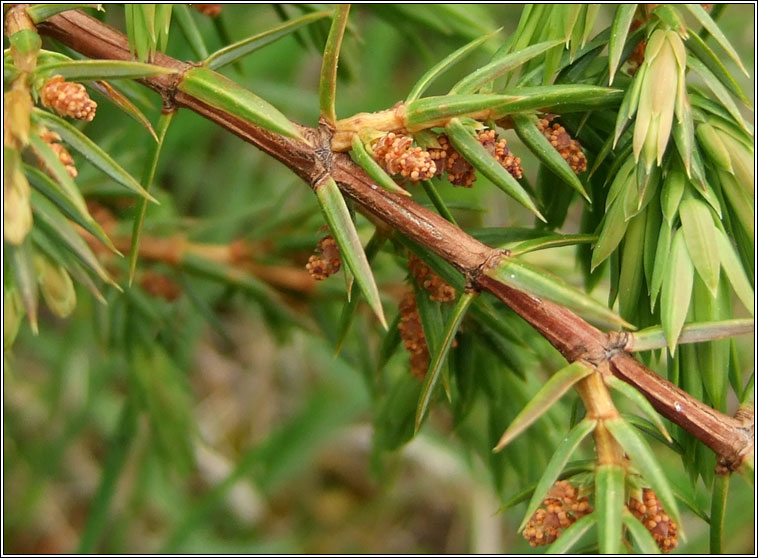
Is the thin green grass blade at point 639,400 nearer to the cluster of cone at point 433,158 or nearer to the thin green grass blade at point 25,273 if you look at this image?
the cluster of cone at point 433,158

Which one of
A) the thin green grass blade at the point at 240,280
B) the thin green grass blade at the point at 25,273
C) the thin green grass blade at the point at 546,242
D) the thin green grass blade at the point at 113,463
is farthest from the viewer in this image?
the thin green grass blade at the point at 113,463

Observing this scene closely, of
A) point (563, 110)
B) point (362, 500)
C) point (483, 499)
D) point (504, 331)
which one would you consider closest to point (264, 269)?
point (504, 331)

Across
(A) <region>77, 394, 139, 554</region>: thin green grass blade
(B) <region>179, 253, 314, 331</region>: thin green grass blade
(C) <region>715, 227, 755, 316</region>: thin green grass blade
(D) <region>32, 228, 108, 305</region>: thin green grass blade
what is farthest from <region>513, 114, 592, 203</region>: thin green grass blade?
(A) <region>77, 394, 139, 554</region>: thin green grass blade

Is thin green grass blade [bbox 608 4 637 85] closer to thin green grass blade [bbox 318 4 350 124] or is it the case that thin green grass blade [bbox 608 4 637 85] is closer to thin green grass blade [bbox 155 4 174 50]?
thin green grass blade [bbox 318 4 350 124]

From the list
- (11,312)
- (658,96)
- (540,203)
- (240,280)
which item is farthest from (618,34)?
(240,280)

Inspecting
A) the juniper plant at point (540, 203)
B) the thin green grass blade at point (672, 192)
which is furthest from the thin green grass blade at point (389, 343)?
the thin green grass blade at point (672, 192)
